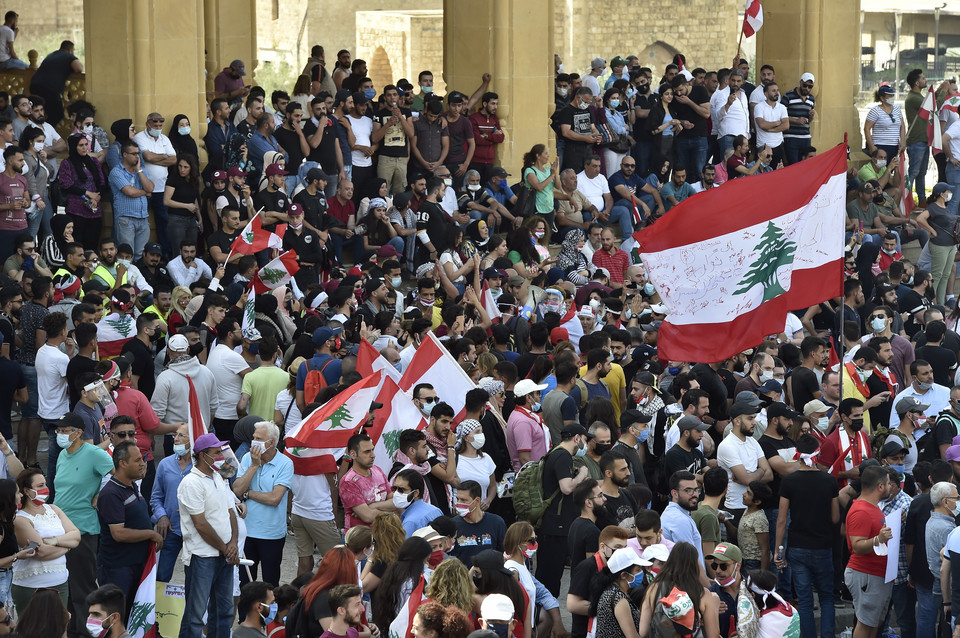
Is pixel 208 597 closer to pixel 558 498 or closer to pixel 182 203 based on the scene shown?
pixel 558 498

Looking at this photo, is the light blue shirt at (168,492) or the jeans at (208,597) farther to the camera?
the light blue shirt at (168,492)

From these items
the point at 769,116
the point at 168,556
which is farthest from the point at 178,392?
the point at 769,116

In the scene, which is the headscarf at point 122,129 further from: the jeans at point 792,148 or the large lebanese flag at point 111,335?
the jeans at point 792,148

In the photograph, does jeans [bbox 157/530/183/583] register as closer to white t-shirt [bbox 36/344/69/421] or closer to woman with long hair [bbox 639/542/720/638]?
white t-shirt [bbox 36/344/69/421]

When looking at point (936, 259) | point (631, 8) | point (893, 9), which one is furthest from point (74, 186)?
point (893, 9)

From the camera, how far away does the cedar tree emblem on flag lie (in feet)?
40.1

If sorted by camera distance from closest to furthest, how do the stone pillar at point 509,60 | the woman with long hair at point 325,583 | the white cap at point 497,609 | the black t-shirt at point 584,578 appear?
the white cap at point 497,609
the woman with long hair at point 325,583
the black t-shirt at point 584,578
the stone pillar at point 509,60

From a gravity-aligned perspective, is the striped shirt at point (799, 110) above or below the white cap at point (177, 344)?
above

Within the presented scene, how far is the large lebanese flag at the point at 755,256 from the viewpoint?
1219 cm

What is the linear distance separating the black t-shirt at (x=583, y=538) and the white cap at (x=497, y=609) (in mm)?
1588

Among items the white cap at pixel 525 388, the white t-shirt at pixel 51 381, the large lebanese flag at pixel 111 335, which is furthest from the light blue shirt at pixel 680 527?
the large lebanese flag at pixel 111 335

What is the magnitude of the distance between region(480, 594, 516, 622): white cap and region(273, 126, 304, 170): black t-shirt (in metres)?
11.2

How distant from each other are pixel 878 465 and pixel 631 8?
44555mm

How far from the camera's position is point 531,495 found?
38.0ft
